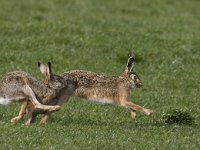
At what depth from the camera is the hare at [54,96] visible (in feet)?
39.4

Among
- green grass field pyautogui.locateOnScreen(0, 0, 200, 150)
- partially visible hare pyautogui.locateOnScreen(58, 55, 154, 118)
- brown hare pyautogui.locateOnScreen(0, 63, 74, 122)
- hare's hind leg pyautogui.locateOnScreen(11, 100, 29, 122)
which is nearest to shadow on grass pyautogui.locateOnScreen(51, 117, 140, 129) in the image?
green grass field pyautogui.locateOnScreen(0, 0, 200, 150)

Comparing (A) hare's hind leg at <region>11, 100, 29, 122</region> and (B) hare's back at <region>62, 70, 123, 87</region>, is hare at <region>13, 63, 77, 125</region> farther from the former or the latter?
(B) hare's back at <region>62, 70, 123, 87</region>

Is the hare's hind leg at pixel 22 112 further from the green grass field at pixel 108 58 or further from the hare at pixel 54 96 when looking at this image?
the green grass field at pixel 108 58

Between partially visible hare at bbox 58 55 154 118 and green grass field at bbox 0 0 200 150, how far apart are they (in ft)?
0.94

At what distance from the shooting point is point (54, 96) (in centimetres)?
1236

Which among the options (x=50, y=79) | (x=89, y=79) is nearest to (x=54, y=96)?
(x=50, y=79)

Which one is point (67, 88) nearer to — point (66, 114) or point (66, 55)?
point (66, 114)

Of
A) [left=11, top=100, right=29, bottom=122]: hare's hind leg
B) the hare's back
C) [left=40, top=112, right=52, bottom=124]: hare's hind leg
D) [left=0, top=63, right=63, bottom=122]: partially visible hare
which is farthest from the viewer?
the hare's back

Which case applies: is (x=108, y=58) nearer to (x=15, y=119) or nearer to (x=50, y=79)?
(x=50, y=79)

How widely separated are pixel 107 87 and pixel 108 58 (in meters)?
5.18

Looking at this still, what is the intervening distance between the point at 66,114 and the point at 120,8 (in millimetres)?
13451

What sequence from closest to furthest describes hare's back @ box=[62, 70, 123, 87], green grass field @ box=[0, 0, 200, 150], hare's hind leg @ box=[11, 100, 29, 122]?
green grass field @ box=[0, 0, 200, 150]
hare's hind leg @ box=[11, 100, 29, 122]
hare's back @ box=[62, 70, 123, 87]

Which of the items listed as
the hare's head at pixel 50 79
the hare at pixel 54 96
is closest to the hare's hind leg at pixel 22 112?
the hare at pixel 54 96

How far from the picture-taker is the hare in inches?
473
